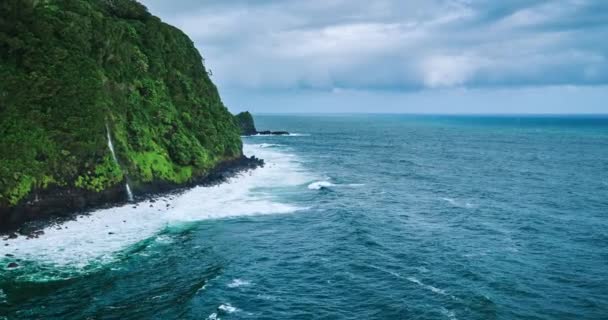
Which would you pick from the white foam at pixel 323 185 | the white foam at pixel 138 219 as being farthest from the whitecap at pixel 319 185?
the white foam at pixel 138 219

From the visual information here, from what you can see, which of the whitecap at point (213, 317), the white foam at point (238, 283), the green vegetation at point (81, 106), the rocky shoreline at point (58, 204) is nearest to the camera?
the whitecap at point (213, 317)

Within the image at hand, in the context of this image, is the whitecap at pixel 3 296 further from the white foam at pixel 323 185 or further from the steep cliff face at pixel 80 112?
the white foam at pixel 323 185

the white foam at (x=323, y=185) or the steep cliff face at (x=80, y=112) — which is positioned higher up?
the steep cliff face at (x=80, y=112)

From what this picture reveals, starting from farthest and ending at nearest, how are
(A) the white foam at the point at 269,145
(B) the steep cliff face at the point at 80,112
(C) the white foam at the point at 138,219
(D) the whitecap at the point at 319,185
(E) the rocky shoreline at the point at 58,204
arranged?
1. (A) the white foam at the point at 269,145
2. (D) the whitecap at the point at 319,185
3. (B) the steep cliff face at the point at 80,112
4. (E) the rocky shoreline at the point at 58,204
5. (C) the white foam at the point at 138,219

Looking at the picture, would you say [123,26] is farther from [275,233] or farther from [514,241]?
[514,241]

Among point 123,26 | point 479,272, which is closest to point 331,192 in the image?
point 479,272

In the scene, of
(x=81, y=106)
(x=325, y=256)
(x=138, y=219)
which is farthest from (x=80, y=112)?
(x=325, y=256)

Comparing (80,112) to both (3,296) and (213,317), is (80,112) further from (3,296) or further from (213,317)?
(213,317)
